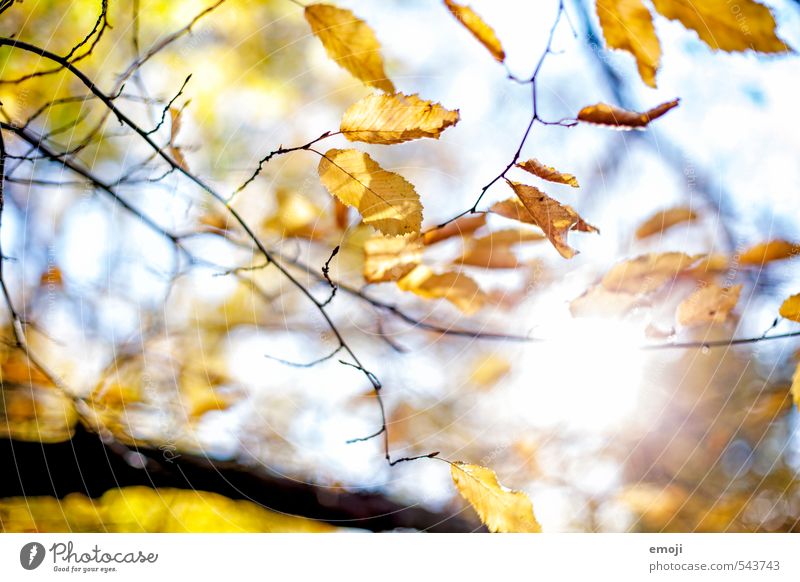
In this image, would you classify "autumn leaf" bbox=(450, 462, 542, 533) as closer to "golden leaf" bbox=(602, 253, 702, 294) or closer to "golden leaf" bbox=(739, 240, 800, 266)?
"golden leaf" bbox=(602, 253, 702, 294)

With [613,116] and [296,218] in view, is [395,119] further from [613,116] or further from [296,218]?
[296,218]

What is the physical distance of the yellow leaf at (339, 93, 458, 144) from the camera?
31 cm

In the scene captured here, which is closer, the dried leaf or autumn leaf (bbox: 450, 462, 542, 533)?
autumn leaf (bbox: 450, 462, 542, 533)

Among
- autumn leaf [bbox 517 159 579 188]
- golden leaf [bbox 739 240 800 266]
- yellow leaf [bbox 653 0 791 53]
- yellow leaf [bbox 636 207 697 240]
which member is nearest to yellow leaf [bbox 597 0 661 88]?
yellow leaf [bbox 653 0 791 53]

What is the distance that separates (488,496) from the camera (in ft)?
1.29

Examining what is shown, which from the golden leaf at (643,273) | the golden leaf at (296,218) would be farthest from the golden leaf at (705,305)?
the golden leaf at (296,218)

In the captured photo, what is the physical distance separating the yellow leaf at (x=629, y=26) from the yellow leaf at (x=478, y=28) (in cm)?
9

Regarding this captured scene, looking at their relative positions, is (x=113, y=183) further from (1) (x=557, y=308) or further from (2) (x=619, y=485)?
(2) (x=619, y=485)

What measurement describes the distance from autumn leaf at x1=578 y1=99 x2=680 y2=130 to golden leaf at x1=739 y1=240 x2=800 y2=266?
418 mm
